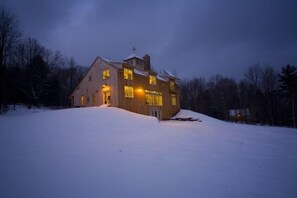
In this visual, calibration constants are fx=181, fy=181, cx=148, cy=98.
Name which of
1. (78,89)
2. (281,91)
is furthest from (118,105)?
(281,91)

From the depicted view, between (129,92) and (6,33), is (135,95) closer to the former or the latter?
(129,92)

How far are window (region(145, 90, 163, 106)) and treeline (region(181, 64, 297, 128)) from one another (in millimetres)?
25083

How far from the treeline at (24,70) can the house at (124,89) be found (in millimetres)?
8150

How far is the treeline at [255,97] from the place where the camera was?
37.2 meters

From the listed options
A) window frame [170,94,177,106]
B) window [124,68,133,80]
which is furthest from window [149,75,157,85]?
window frame [170,94,177,106]

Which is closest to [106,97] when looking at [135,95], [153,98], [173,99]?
Result: [135,95]

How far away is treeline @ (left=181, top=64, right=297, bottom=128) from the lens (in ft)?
122

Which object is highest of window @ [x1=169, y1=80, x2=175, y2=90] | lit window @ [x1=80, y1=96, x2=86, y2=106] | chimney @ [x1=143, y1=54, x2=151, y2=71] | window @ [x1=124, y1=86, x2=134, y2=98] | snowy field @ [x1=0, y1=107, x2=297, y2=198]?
chimney @ [x1=143, y1=54, x2=151, y2=71]

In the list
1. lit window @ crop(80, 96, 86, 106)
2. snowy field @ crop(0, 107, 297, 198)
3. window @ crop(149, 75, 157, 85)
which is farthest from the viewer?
window @ crop(149, 75, 157, 85)

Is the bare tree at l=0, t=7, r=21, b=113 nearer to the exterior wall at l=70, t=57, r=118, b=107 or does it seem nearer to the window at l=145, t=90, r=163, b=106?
the exterior wall at l=70, t=57, r=118, b=107

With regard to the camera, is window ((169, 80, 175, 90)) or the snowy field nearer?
the snowy field

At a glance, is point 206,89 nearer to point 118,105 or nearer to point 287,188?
point 118,105

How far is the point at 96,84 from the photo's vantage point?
25516 millimetres

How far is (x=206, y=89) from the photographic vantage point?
196 feet
